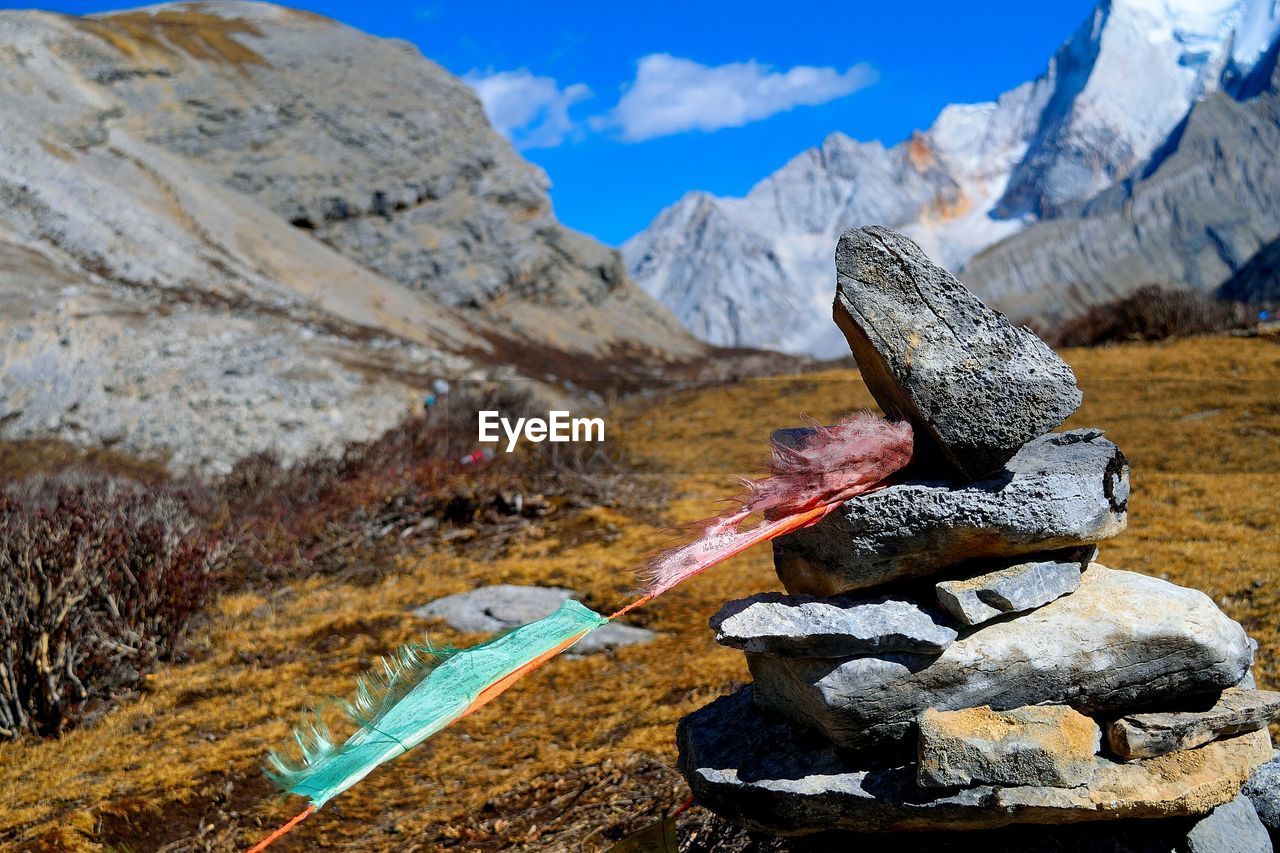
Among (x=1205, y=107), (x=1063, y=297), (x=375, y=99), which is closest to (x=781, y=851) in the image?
(x=375, y=99)

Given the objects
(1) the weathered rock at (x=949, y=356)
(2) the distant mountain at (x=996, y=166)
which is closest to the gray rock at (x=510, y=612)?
(1) the weathered rock at (x=949, y=356)

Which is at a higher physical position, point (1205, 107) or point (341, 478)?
point (1205, 107)

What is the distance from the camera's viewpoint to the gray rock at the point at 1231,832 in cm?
274

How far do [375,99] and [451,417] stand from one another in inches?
1782

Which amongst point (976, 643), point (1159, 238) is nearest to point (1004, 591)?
point (976, 643)

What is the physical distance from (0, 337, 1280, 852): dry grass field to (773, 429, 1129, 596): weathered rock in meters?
0.38

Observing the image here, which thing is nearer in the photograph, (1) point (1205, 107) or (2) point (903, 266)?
(2) point (903, 266)

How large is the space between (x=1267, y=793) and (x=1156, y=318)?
495 inches

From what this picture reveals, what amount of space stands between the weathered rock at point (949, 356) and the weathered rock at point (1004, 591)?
1.05 feet

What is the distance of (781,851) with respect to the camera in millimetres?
3109

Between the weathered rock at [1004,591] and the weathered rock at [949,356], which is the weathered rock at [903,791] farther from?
the weathered rock at [949,356]

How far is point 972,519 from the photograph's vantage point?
2.50 metres

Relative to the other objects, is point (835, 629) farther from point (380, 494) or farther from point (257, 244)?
point (257, 244)

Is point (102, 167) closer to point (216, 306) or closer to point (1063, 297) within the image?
point (216, 306)
